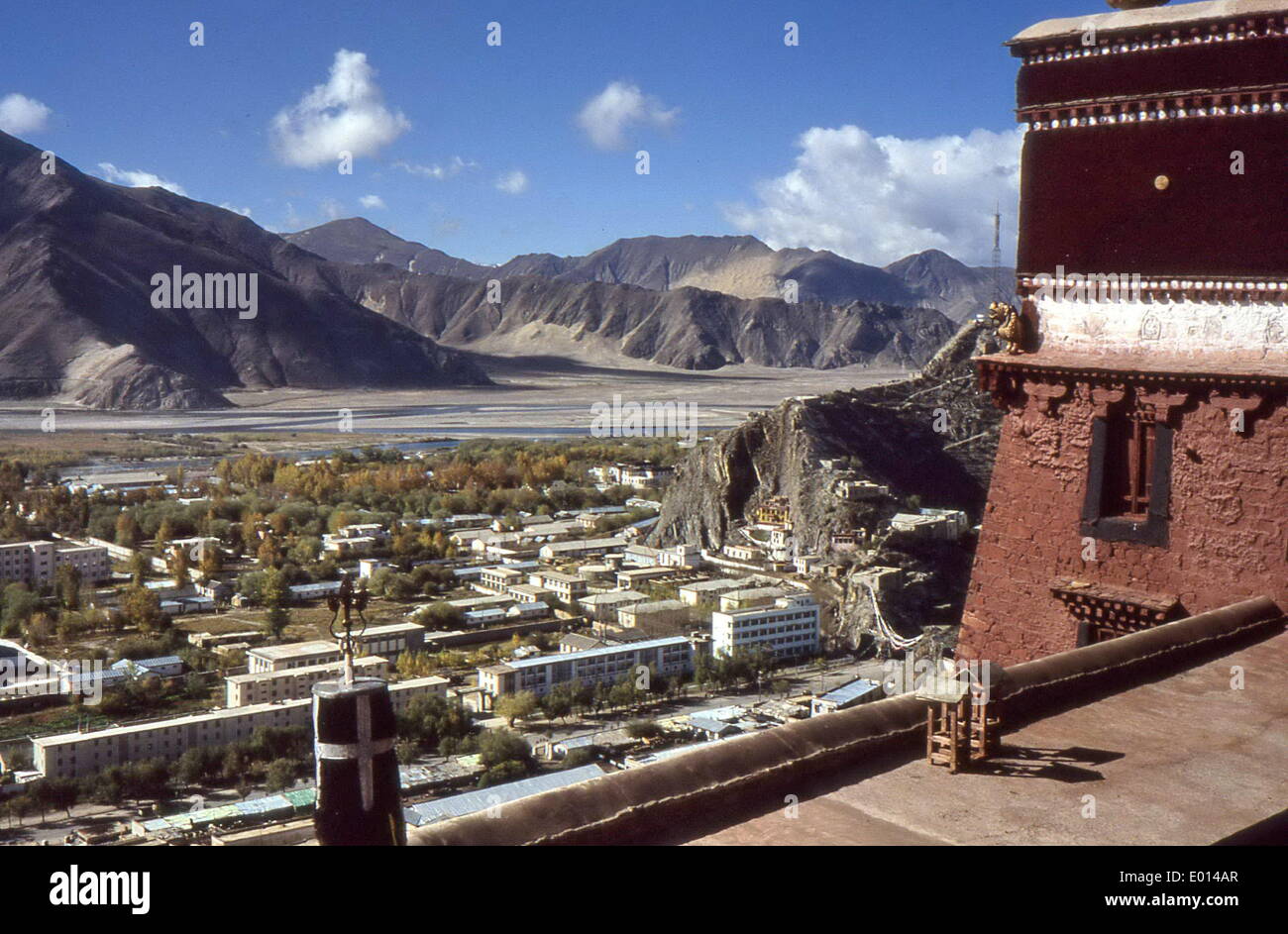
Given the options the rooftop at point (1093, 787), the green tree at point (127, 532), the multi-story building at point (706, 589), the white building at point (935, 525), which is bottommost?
the multi-story building at point (706, 589)

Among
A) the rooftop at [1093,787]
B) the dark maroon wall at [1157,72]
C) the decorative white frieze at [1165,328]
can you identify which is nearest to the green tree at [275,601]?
the decorative white frieze at [1165,328]

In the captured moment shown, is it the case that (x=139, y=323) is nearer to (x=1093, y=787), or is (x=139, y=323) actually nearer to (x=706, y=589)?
(x=706, y=589)

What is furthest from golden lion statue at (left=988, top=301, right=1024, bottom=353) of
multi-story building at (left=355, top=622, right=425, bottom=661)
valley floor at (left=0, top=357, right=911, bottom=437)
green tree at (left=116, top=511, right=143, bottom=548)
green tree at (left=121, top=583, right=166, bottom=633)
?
valley floor at (left=0, top=357, right=911, bottom=437)

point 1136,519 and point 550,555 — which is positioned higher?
point 1136,519

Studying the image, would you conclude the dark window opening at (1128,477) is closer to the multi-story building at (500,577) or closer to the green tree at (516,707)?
the green tree at (516,707)
